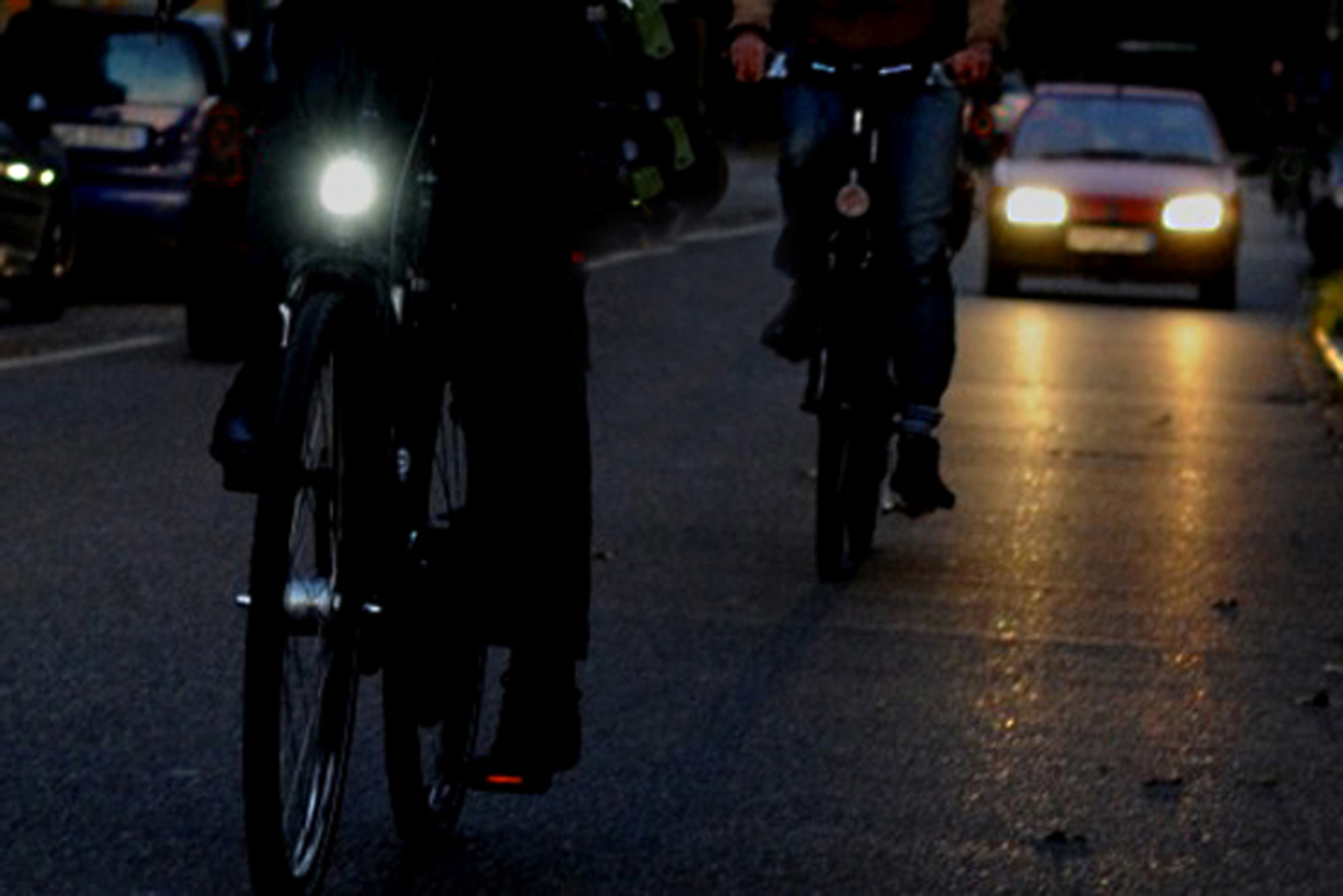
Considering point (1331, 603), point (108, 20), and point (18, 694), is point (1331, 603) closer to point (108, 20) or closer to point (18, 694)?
point (18, 694)

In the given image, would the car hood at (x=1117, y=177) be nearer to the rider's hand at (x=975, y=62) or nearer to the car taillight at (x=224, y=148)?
the car taillight at (x=224, y=148)

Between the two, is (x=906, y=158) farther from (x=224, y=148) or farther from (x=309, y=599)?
(x=224, y=148)

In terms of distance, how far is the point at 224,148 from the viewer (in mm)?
19938

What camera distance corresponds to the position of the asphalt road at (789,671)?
20.6 ft

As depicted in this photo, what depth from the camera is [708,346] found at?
66.3 feet

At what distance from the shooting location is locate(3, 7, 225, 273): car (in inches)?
899

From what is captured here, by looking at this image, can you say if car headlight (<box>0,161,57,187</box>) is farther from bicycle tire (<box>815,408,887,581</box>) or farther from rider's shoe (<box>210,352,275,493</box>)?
rider's shoe (<box>210,352,275,493</box>)

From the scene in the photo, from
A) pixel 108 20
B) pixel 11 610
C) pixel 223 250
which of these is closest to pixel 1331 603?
pixel 11 610

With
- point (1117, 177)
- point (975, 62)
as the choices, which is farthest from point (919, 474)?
point (1117, 177)

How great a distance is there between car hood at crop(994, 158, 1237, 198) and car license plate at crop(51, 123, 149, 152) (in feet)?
26.4

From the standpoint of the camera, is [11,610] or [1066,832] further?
[11,610]

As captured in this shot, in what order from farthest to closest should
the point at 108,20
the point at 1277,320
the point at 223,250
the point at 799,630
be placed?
the point at 1277,320 → the point at 108,20 → the point at 223,250 → the point at 799,630

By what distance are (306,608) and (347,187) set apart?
0.57 metres

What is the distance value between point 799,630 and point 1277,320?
18.2 metres
